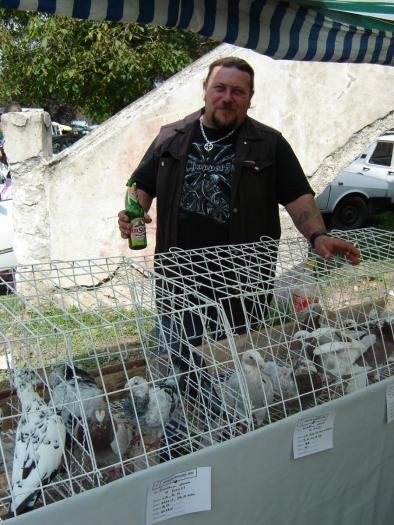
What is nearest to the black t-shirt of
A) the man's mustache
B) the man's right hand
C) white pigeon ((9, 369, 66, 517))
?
the man's mustache

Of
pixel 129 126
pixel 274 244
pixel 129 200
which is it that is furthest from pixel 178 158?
pixel 129 126

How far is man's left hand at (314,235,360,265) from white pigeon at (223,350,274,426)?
0.71 meters

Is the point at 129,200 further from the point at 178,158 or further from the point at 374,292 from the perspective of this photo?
the point at 374,292

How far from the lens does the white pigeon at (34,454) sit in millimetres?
1284

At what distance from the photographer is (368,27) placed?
8.43 ft

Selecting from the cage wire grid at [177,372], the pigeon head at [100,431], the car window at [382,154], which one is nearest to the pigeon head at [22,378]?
the cage wire grid at [177,372]

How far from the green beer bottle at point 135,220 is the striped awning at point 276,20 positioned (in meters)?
0.73

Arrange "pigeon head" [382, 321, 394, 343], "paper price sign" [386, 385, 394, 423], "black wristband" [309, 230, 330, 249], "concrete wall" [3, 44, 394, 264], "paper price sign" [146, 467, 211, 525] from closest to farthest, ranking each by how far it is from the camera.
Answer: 1. "paper price sign" [146, 467, 211, 525]
2. "paper price sign" [386, 385, 394, 423]
3. "pigeon head" [382, 321, 394, 343]
4. "black wristband" [309, 230, 330, 249]
5. "concrete wall" [3, 44, 394, 264]

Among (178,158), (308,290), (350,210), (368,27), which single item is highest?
(368,27)

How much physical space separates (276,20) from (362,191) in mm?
6579

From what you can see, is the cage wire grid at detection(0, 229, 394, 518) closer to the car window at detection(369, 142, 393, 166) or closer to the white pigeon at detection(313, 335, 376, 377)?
the white pigeon at detection(313, 335, 376, 377)

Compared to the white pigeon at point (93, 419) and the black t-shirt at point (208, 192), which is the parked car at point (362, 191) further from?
the white pigeon at point (93, 419)

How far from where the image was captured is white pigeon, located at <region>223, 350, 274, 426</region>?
1.64 meters

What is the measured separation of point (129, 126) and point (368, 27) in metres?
2.33
